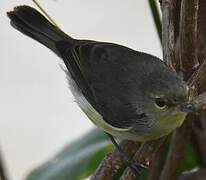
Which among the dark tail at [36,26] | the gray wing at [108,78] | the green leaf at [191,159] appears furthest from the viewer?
the dark tail at [36,26]

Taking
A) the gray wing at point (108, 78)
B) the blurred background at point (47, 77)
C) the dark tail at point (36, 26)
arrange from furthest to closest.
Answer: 1. the blurred background at point (47, 77)
2. the dark tail at point (36, 26)
3. the gray wing at point (108, 78)

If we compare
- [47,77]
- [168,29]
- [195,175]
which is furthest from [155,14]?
[47,77]

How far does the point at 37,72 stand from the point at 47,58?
4.0 inches

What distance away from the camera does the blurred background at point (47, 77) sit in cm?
380

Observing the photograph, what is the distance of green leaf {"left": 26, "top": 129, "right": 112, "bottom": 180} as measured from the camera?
1846 millimetres

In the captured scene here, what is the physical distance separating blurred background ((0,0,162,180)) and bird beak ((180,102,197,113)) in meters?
2.08

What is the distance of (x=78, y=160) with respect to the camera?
188cm

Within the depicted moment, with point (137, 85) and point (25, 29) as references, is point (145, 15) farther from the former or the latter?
point (137, 85)

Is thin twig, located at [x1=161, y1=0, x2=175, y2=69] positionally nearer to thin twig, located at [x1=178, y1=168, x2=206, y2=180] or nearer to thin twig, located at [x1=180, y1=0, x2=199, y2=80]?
thin twig, located at [x1=180, y1=0, x2=199, y2=80]

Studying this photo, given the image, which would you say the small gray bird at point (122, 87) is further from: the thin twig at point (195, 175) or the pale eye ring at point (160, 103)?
the thin twig at point (195, 175)

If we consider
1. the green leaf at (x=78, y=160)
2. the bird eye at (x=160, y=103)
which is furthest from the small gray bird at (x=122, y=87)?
the green leaf at (x=78, y=160)

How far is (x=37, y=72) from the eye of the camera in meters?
3.99

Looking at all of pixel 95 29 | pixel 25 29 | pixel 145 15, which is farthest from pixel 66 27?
pixel 25 29

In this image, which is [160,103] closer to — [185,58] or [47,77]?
[185,58]
